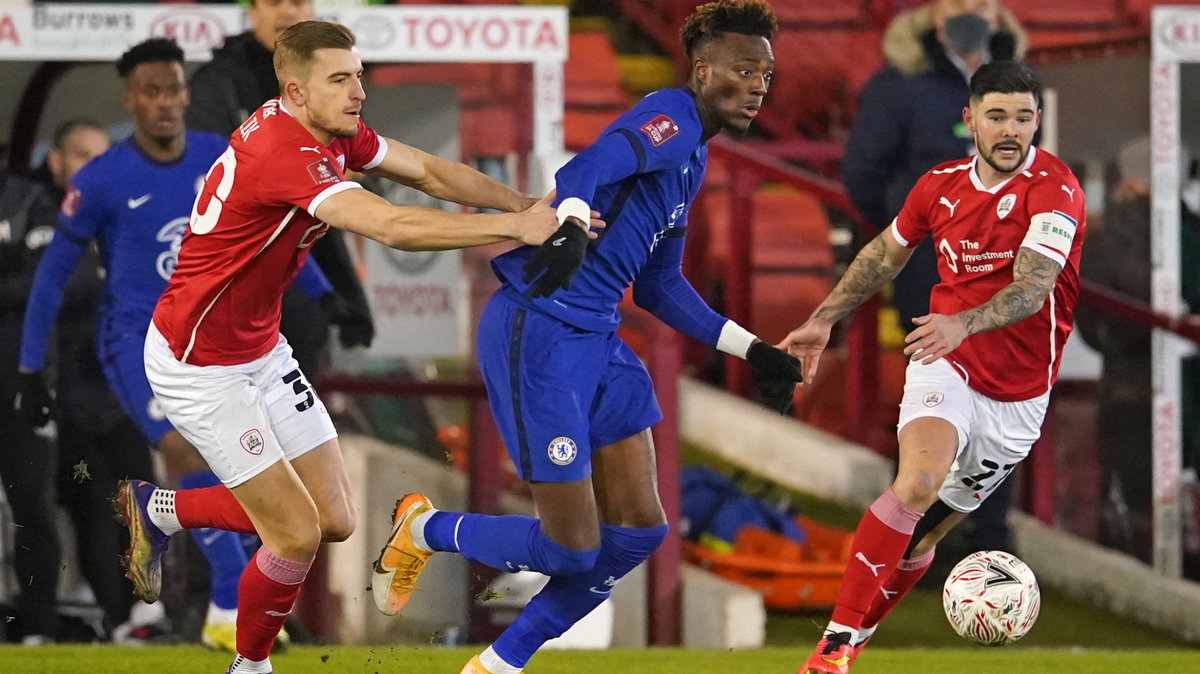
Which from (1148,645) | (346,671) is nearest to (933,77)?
(1148,645)

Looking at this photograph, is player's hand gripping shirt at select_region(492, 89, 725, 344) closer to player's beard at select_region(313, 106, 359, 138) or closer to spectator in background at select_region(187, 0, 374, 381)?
player's beard at select_region(313, 106, 359, 138)

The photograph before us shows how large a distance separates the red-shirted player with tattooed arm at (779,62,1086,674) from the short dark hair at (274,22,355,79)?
171cm

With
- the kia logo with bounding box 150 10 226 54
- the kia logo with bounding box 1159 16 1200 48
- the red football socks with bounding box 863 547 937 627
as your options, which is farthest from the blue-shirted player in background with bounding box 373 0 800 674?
the kia logo with bounding box 1159 16 1200 48

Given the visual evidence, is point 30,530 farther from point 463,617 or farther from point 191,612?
point 463,617

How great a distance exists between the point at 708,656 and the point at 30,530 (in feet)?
9.35

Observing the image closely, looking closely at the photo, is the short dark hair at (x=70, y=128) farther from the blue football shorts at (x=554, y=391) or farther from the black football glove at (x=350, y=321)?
the blue football shorts at (x=554, y=391)

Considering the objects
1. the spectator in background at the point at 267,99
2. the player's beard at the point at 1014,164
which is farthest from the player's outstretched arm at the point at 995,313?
the spectator in background at the point at 267,99

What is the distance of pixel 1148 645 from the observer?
8.12 m

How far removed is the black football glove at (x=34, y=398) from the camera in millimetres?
6586

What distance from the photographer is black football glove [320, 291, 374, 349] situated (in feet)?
22.1

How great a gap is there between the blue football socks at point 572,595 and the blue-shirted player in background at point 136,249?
5.51ft

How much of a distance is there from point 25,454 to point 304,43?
127 inches

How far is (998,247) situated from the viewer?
223 inches

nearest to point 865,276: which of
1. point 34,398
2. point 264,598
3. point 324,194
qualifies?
point 324,194
